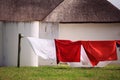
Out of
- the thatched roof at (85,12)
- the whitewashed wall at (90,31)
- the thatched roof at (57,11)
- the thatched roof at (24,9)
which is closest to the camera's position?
the thatched roof at (24,9)

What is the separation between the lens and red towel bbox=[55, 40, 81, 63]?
19.9 m

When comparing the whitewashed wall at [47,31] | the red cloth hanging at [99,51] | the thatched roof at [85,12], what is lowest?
the red cloth hanging at [99,51]

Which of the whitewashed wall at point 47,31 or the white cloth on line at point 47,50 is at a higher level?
the whitewashed wall at point 47,31

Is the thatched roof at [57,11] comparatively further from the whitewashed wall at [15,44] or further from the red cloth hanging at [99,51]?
the red cloth hanging at [99,51]

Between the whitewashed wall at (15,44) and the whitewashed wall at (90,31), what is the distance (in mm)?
3073

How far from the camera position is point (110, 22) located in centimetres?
2686

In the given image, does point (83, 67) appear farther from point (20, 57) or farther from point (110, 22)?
point (110, 22)

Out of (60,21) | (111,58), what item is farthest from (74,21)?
(111,58)

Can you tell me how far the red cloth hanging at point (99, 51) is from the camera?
20312mm

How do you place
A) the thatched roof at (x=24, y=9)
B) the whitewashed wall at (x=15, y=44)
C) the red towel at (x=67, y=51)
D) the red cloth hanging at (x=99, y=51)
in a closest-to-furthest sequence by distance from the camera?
the red towel at (x=67, y=51) → the red cloth hanging at (x=99, y=51) → the whitewashed wall at (x=15, y=44) → the thatched roof at (x=24, y=9)

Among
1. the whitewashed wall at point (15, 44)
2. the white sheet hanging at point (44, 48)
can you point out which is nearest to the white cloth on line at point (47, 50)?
the white sheet hanging at point (44, 48)

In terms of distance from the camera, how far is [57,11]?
27406mm

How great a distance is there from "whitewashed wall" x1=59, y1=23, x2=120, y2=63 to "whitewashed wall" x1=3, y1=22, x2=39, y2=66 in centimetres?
307

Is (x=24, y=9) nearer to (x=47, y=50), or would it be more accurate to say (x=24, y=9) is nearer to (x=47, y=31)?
(x=47, y=31)
